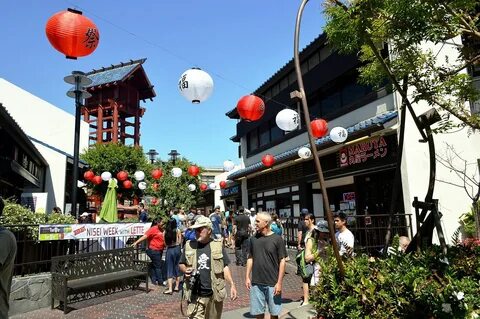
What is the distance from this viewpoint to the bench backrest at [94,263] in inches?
309

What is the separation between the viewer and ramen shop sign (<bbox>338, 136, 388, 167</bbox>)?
12.5 meters

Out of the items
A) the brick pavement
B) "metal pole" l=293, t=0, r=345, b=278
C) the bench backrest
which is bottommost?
the brick pavement

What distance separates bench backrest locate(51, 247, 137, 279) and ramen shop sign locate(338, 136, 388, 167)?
8212 millimetres

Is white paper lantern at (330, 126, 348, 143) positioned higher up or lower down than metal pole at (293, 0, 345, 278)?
higher up

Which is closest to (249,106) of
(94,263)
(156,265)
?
(156,265)

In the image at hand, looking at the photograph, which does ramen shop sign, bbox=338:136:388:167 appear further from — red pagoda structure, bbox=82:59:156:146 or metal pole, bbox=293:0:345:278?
red pagoda structure, bbox=82:59:156:146

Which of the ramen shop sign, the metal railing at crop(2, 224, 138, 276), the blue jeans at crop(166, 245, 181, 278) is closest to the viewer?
the metal railing at crop(2, 224, 138, 276)

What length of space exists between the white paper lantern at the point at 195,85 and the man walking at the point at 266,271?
127 inches

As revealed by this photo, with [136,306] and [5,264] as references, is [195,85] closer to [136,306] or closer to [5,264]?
[136,306]

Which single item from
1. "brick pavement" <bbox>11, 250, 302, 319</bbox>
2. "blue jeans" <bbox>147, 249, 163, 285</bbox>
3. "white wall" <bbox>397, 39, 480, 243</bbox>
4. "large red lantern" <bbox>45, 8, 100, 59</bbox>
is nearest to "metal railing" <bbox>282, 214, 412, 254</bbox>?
"white wall" <bbox>397, 39, 480, 243</bbox>

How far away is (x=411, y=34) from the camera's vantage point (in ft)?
13.3

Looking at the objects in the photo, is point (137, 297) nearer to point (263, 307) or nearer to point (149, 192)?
point (263, 307)

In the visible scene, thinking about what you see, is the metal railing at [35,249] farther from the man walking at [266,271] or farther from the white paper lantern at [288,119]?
the white paper lantern at [288,119]

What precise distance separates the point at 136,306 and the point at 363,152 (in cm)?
912
